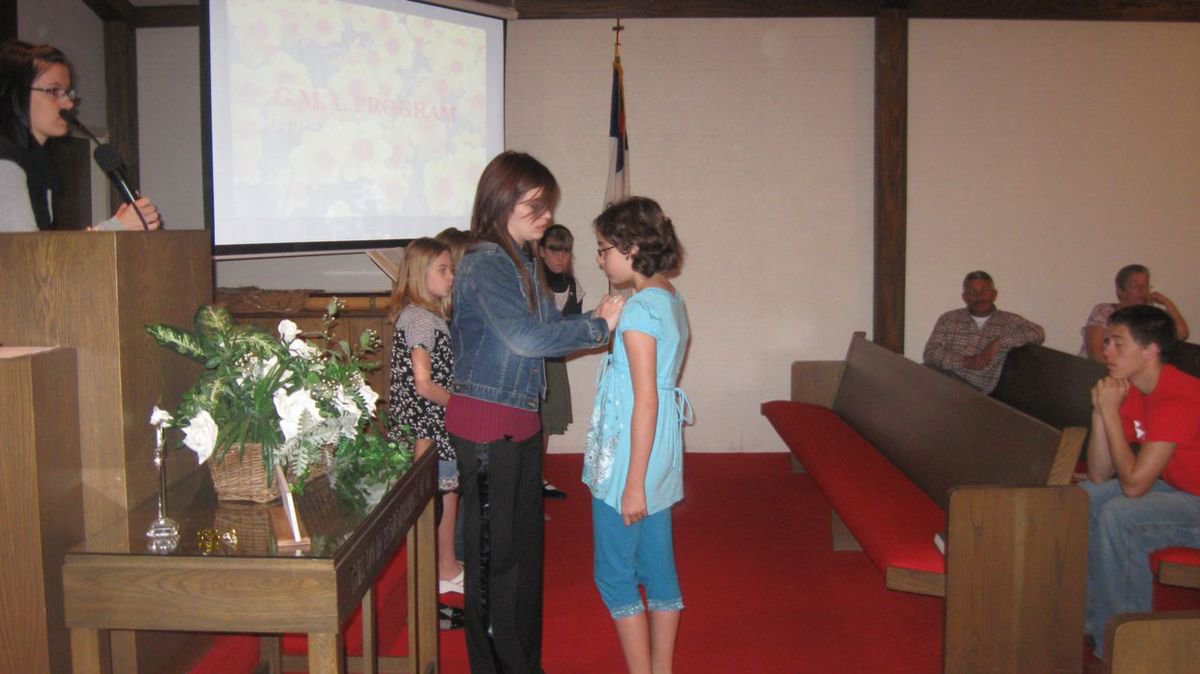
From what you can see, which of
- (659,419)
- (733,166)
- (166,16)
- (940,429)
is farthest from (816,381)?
(166,16)

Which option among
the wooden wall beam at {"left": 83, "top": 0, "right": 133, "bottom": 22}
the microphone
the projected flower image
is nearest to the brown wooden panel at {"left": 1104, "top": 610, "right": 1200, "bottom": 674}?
the microphone

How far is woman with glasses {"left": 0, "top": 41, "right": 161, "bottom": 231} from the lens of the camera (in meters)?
2.59

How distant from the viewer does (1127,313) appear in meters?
3.35

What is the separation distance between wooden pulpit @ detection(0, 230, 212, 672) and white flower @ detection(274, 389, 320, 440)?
32cm

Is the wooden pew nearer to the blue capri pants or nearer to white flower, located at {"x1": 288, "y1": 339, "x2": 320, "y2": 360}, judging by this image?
the blue capri pants

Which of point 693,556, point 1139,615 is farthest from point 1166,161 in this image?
point 1139,615

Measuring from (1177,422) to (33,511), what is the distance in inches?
126

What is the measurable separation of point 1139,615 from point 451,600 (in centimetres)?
262

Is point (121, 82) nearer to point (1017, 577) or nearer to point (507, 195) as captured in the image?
point (507, 195)

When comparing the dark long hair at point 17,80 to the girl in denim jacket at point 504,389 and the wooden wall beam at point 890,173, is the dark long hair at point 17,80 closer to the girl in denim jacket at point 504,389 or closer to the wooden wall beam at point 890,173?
the girl in denim jacket at point 504,389

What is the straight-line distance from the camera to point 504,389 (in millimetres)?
2617

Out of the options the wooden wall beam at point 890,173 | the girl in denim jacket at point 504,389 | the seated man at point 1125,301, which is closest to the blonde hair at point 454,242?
the girl in denim jacket at point 504,389

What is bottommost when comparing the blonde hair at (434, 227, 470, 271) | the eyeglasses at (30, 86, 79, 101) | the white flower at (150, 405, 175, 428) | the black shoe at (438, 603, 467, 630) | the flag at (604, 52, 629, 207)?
the black shoe at (438, 603, 467, 630)

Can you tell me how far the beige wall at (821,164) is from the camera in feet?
21.6
